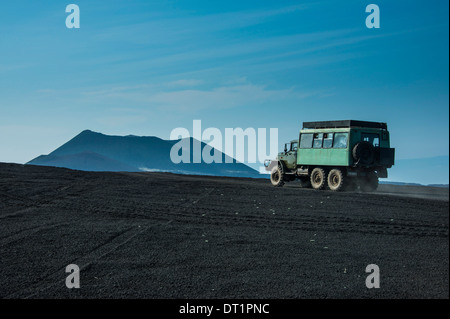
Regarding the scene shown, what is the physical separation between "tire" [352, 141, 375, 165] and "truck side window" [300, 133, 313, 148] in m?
3.21

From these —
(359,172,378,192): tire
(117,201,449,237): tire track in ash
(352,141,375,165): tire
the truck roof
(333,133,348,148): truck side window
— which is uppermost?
the truck roof

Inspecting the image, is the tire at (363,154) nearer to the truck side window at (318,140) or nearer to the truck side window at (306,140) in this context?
the truck side window at (318,140)

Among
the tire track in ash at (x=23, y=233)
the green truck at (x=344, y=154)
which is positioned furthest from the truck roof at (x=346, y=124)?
the tire track in ash at (x=23, y=233)

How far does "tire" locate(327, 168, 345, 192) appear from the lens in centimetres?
2170

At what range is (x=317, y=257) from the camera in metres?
9.95

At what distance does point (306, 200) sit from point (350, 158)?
14.7 feet

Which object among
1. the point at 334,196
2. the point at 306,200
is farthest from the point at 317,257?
the point at 334,196

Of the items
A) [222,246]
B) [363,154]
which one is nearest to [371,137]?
[363,154]

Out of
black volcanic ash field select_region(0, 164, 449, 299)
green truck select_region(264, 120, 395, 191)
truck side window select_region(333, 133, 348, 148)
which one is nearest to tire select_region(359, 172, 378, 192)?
green truck select_region(264, 120, 395, 191)

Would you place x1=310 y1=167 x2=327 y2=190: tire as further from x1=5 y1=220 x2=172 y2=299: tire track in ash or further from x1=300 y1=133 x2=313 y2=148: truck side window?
x1=5 y1=220 x2=172 y2=299: tire track in ash

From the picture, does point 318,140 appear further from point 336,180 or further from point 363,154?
point 363,154

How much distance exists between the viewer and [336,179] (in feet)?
72.8

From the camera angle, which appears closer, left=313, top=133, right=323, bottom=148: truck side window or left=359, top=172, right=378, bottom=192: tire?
left=359, top=172, right=378, bottom=192: tire

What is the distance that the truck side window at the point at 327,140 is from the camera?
22578mm
